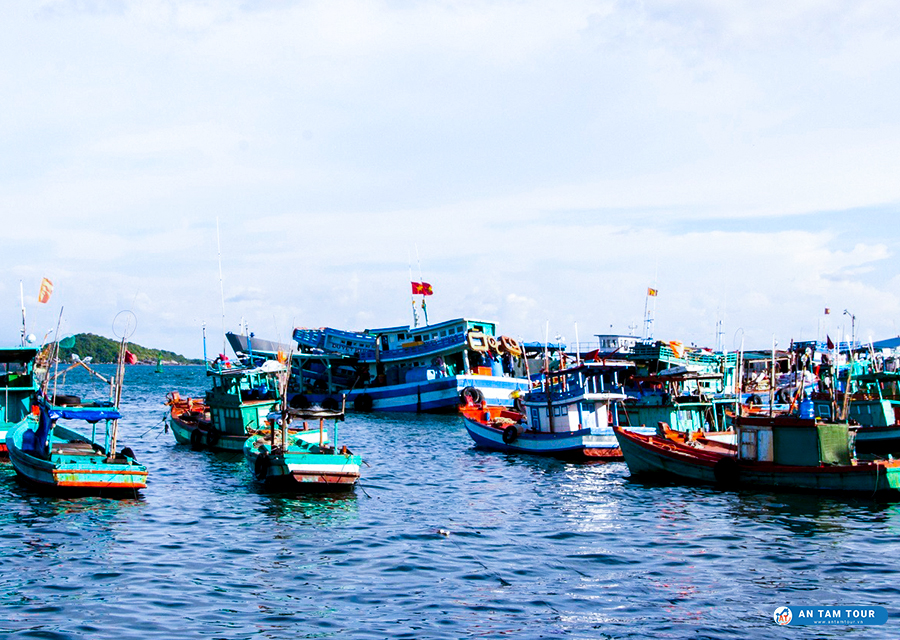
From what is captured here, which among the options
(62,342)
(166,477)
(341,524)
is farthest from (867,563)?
(62,342)

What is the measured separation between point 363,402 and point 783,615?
59.1m

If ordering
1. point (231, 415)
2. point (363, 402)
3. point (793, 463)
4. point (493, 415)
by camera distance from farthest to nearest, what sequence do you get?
point (363, 402)
point (493, 415)
point (231, 415)
point (793, 463)

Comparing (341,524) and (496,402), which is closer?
(341,524)

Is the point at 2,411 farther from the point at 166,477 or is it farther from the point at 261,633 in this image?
the point at 261,633

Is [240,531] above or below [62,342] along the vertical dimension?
below

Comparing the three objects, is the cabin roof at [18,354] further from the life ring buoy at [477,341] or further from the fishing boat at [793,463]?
the life ring buoy at [477,341]

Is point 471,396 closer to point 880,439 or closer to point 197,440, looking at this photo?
point 197,440

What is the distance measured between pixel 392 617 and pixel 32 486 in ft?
59.2

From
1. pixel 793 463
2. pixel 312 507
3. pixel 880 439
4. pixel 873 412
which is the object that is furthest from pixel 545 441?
pixel 873 412

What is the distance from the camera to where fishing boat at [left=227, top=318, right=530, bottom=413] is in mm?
69938

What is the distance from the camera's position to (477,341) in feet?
237

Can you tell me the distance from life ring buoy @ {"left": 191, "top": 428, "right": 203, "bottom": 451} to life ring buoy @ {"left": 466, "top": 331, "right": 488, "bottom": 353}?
30902 millimetres

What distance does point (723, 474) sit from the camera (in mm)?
30172

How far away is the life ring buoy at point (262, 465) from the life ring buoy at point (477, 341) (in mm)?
42390
